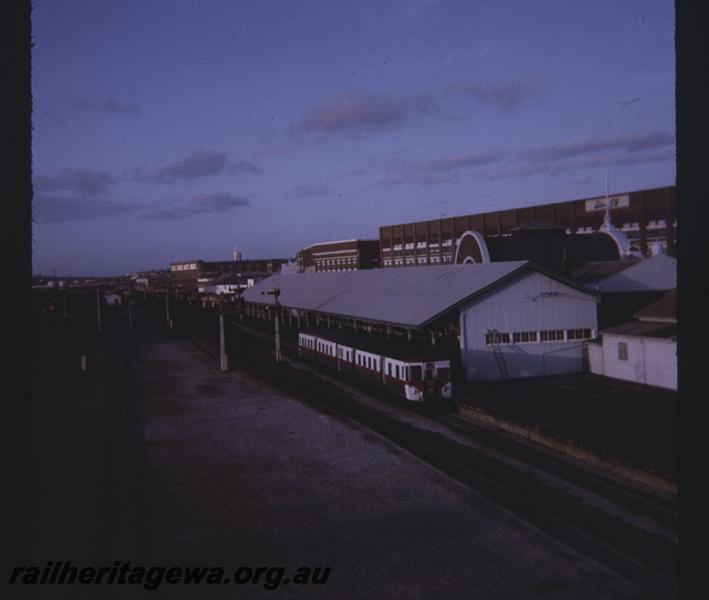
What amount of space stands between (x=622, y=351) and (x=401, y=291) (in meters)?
16.5

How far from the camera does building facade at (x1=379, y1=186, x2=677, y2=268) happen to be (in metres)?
66.4

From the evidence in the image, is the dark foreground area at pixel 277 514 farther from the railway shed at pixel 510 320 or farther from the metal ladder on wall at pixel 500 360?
the metal ladder on wall at pixel 500 360

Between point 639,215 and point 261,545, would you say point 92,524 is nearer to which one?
point 261,545

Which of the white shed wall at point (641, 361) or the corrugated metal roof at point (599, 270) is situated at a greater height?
the corrugated metal roof at point (599, 270)

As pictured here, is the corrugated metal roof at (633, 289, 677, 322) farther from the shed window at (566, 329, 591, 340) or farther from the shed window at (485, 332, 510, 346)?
the shed window at (485, 332, 510, 346)

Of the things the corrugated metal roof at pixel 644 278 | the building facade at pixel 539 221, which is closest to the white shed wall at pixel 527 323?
the corrugated metal roof at pixel 644 278

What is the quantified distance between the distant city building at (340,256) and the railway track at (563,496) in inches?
3138

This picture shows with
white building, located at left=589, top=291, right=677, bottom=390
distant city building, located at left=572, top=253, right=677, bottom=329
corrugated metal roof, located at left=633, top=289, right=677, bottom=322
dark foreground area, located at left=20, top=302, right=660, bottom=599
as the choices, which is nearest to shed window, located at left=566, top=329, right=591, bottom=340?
white building, located at left=589, top=291, right=677, bottom=390

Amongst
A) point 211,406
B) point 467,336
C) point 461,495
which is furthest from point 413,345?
point 461,495

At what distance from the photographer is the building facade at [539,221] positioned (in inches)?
2613

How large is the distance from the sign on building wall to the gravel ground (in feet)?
190

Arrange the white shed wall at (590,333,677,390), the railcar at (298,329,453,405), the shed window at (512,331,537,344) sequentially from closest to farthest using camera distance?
1. the railcar at (298,329,453,405)
2. the white shed wall at (590,333,677,390)
3. the shed window at (512,331,537,344)

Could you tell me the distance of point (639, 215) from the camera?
70.0m

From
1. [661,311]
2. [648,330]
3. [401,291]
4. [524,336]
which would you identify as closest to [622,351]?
[648,330]
